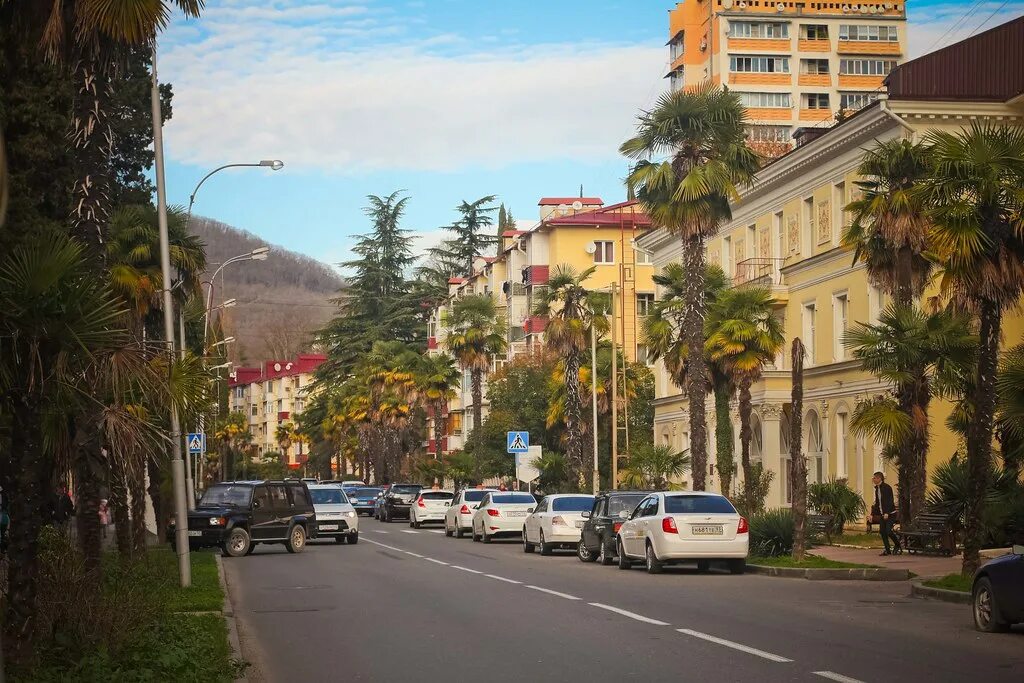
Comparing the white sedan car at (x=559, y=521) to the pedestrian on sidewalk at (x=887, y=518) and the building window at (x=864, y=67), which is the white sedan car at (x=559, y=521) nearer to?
the pedestrian on sidewalk at (x=887, y=518)

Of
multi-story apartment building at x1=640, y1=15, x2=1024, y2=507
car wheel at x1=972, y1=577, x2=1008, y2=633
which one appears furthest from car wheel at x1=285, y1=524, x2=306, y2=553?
car wheel at x1=972, y1=577, x2=1008, y2=633

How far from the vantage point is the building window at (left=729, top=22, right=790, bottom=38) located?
333 feet

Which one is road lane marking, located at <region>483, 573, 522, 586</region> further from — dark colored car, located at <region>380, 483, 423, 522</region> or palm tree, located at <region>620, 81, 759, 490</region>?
dark colored car, located at <region>380, 483, 423, 522</region>

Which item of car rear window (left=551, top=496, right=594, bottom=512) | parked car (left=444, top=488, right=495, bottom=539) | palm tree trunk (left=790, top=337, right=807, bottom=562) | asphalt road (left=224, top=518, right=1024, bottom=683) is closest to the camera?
asphalt road (left=224, top=518, right=1024, bottom=683)

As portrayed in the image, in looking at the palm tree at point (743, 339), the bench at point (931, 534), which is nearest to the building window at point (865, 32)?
the palm tree at point (743, 339)

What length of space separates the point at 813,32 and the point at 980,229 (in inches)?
3376

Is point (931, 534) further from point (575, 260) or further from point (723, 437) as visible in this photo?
point (575, 260)

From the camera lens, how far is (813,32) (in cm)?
10269

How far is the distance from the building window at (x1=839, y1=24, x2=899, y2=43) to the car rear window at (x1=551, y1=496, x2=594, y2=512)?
75836 millimetres

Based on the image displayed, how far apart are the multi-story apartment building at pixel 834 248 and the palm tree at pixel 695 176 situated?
14.8ft

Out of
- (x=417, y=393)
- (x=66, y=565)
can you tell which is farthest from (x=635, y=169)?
(x=417, y=393)

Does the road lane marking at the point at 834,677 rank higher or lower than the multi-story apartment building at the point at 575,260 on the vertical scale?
lower

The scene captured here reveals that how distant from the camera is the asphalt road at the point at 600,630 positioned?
1209 cm

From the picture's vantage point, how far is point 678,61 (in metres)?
106
